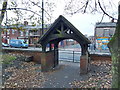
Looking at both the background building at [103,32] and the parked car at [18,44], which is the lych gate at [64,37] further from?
the parked car at [18,44]

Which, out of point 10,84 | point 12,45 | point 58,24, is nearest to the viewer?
point 10,84

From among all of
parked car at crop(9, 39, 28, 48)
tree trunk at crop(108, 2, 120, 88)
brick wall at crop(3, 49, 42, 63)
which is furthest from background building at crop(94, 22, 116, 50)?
tree trunk at crop(108, 2, 120, 88)

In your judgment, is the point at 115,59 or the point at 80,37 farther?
the point at 80,37

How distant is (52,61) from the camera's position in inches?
360

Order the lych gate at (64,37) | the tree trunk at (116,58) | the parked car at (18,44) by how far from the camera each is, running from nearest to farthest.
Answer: the tree trunk at (116,58) → the lych gate at (64,37) → the parked car at (18,44)

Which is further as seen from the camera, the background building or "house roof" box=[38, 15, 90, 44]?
the background building

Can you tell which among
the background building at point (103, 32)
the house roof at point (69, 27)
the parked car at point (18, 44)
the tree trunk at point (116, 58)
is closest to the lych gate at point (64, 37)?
the house roof at point (69, 27)

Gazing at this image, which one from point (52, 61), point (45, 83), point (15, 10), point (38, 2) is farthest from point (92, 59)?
point (15, 10)

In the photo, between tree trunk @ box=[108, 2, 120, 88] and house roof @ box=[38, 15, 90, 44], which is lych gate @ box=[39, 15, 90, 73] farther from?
tree trunk @ box=[108, 2, 120, 88]

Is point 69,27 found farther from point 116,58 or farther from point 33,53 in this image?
point 33,53

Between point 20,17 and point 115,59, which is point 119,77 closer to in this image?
point 115,59

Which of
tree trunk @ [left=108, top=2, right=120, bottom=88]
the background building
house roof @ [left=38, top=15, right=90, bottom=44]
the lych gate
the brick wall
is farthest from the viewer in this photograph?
the background building

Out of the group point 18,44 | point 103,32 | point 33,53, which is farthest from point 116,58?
point 18,44

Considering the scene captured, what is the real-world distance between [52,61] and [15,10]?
500cm
